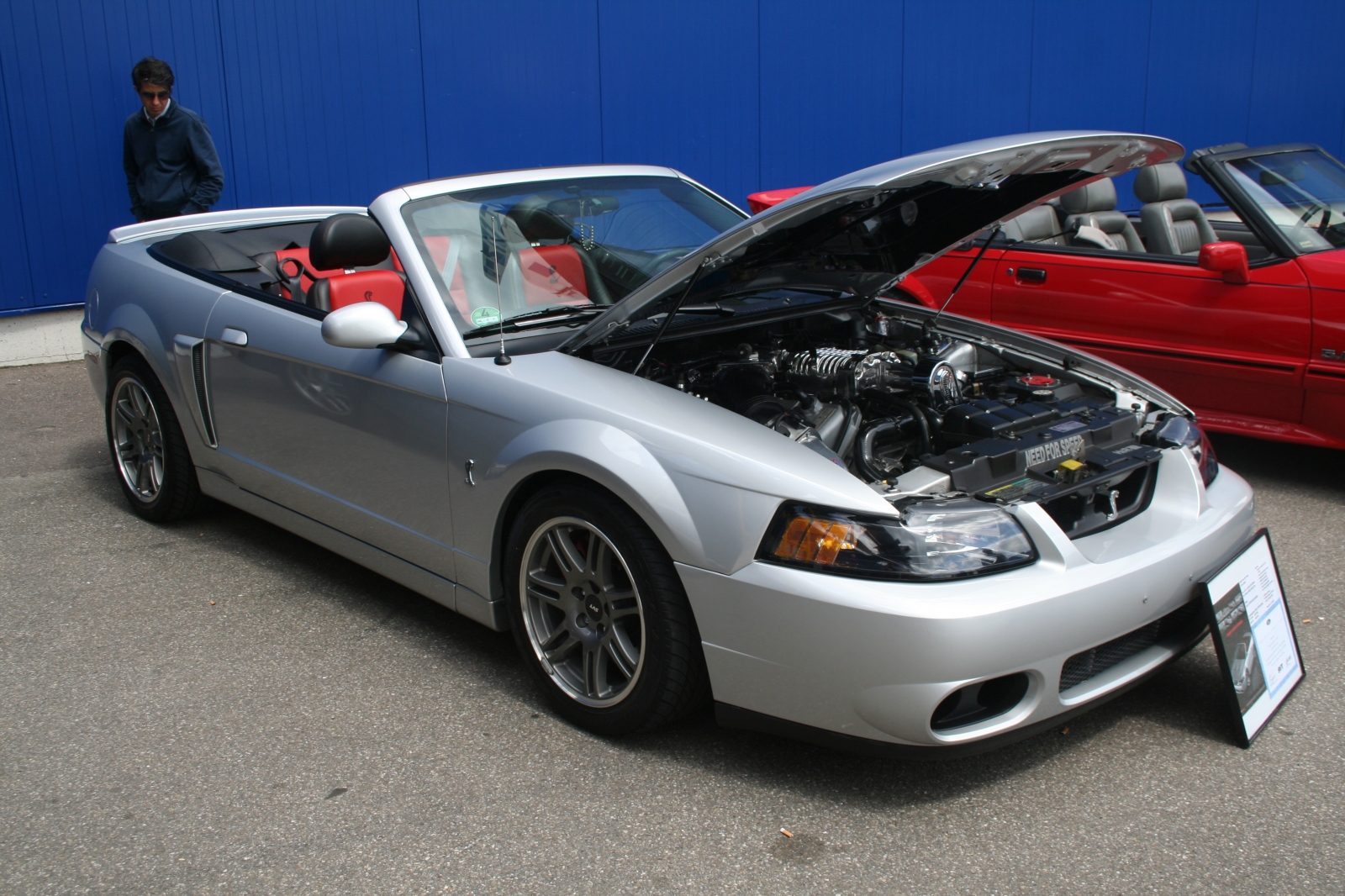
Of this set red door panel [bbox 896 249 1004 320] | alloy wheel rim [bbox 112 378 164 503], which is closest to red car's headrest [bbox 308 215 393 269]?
alloy wheel rim [bbox 112 378 164 503]

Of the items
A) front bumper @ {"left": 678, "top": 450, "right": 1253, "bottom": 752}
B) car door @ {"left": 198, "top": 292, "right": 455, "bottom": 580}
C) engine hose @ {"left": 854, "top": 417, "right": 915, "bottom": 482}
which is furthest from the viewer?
car door @ {"left": 198, "top": 292, "right": 455, "bottom": 580}

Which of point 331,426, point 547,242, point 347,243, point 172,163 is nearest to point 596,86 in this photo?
point 172,163

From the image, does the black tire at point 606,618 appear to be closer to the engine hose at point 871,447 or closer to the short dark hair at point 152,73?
the engine hose at point 871,447

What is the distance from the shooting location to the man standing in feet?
23.0

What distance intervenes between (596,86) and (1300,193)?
18.5ft

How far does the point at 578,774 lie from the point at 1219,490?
1.93 m

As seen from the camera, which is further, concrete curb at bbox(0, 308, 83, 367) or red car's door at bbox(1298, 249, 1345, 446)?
concrete curb at bbox(0, 308, 83, 367)

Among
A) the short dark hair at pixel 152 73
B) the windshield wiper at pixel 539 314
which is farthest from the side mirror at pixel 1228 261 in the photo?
the short dark hair at pixel 152 73

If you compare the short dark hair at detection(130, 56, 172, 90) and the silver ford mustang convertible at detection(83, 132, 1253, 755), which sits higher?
the short dark hair at detection(130, 56, 172, 90)

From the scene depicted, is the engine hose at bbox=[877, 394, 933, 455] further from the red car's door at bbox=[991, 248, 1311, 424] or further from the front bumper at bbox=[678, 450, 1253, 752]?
the red car's door at bbox=[991, 248, 1311, 424]

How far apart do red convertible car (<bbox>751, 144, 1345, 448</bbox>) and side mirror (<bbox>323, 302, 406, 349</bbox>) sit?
236cm

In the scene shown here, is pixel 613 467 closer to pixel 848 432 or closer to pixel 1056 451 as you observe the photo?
pixel 848 432

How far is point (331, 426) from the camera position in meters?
3.60

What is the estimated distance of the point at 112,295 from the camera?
473 cm
